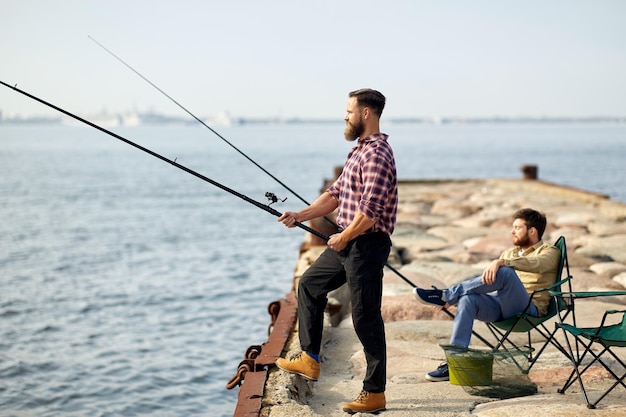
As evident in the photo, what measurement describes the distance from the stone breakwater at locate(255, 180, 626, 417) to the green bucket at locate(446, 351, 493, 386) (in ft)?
0.29

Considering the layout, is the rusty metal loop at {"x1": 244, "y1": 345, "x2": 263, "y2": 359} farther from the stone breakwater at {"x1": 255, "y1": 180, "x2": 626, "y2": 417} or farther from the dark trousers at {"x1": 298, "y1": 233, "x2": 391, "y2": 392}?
the dark trousers at {"x1": 298, "y1": 233, "x2": 391, "y2": 392}

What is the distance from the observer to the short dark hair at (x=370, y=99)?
4.79 metres

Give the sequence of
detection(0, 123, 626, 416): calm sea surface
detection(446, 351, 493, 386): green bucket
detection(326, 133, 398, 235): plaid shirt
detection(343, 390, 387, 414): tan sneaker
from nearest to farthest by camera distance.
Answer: detection(326, 133, 398, 235): plaid shirt → detection(343, 390, 387, 414): tan sneaker → detection(446, 351, 493, 386): green bucket → detection(0, 123, 626, 416): calm sea surface

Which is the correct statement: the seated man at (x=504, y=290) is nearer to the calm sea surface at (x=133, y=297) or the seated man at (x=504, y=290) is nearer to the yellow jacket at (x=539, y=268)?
the yellow jacket at (x=539, y=268)

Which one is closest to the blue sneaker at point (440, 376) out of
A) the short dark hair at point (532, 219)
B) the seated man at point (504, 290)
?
the seated man at point (504, 290)

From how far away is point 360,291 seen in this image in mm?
4777

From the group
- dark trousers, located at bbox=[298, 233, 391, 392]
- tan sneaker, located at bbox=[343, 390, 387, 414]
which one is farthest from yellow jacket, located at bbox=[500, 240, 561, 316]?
tan sneaker, located at bbox=[343, 390, 387, 414]

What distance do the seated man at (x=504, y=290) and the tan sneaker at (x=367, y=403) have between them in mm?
678

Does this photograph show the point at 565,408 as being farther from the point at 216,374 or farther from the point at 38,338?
the point at 38,338

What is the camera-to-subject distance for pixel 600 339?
4.78m

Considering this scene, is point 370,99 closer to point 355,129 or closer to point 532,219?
point 355,129

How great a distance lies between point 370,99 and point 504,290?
1.46m

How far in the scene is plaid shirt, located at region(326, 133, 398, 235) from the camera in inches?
183

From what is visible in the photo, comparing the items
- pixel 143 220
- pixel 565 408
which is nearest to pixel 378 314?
pixel 565 408
